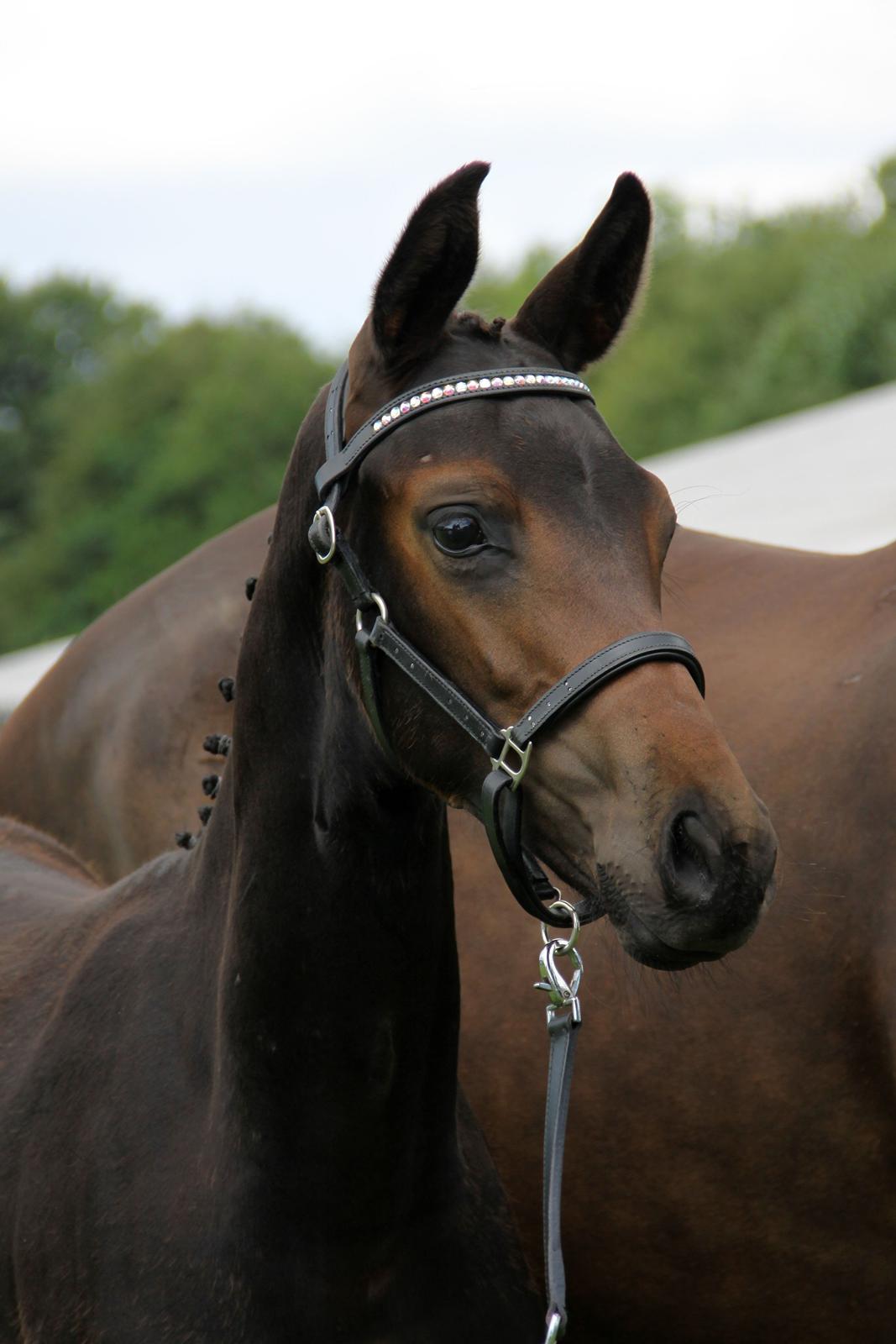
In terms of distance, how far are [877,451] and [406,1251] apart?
737 centimetres

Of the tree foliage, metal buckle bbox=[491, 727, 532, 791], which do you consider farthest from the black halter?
the tree foliage

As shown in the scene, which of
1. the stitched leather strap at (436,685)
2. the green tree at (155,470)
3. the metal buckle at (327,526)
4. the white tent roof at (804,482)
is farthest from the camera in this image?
the green tree at (155,470)

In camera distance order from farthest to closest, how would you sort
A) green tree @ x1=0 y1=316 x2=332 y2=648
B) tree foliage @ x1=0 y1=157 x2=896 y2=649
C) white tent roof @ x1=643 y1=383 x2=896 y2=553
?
1. green tree @ x1=0 y1=316 x2=332 y2=648
2. tree foliage @ x1=0 y1=157 x2=896 y2=649
3. white tent roof @ x1=643 y1=383 x2=896 y2=553

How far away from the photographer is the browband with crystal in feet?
8.05

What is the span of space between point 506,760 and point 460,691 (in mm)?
134

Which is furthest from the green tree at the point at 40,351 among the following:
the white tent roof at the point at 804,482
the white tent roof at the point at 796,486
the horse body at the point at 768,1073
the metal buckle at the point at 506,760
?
the metal buckle at the point at 506,760

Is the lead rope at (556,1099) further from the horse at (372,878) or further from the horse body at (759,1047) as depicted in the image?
the horse body at (759,1047)

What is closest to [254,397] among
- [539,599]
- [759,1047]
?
[759,1047]

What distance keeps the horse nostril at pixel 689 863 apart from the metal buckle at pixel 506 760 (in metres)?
0.28

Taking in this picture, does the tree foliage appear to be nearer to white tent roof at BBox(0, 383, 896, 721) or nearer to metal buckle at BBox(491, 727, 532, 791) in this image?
white tent roof at BBox(0, 383, 896, 721)

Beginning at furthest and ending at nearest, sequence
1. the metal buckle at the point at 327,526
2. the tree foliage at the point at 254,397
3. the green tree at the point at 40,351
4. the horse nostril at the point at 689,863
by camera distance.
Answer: the green tree at the point at 40,351 < the tree foliage at the point at 254,397 < the metal buckle at the point at 327,526 < the horse nostril at the point at 689,863

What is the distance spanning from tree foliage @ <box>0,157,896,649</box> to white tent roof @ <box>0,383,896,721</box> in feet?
62.8

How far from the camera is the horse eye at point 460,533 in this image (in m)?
2.35

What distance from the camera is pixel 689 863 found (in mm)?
2121
